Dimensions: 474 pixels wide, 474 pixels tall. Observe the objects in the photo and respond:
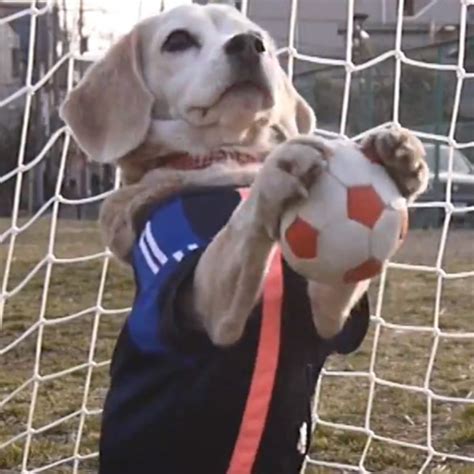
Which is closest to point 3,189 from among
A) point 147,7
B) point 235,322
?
point 147,7

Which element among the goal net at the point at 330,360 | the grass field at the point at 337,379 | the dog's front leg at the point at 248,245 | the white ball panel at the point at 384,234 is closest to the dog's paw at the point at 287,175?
the dog's front leg at the point at 248,245

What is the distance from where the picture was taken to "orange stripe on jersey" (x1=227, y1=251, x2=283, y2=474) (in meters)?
2.06

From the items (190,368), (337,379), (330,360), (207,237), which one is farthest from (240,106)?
(330,360)

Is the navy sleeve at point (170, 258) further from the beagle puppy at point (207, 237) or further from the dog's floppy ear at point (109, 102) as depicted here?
the dog's floppy ear at point (109, 102)

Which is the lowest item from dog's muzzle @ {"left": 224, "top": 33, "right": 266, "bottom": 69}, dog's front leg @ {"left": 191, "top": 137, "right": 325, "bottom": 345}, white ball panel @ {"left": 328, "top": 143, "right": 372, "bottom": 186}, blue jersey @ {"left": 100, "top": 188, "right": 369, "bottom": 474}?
blue jersey @ {"left": 100, "top": 188, "right": 369, "bottom": 474}

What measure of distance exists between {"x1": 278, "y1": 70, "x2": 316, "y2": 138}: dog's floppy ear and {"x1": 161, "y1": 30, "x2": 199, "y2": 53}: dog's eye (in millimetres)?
174

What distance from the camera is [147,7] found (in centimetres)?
380

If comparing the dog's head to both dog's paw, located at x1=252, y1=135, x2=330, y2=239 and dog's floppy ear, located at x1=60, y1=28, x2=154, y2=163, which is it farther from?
dog's paw, located at x1=252, y1=135, x2=330, y2=239

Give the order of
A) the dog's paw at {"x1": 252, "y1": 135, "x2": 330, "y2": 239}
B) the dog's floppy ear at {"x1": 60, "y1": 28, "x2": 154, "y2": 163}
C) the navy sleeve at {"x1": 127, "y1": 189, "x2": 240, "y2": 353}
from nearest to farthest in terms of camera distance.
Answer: the dog's paw at {"x1": 252, "y1": 135, "x2": 330, "y2": 239}, the navy sleeve at {"x1": 127, "y1": 189, "x2": 240, "y2": 353}, the dog's floppy ear at {"x1": 60, "y1": 28, "x2": 154, "y2": 163}

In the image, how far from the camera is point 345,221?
183cm

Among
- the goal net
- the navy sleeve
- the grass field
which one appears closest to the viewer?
the navy sleeve

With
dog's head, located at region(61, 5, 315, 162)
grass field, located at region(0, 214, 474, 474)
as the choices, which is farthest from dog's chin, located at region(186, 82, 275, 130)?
grass field, located at region(0, 214, 474, 474)

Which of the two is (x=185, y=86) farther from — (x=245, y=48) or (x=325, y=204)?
(x=325, y=204)

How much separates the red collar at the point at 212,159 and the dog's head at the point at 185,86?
31 mm
